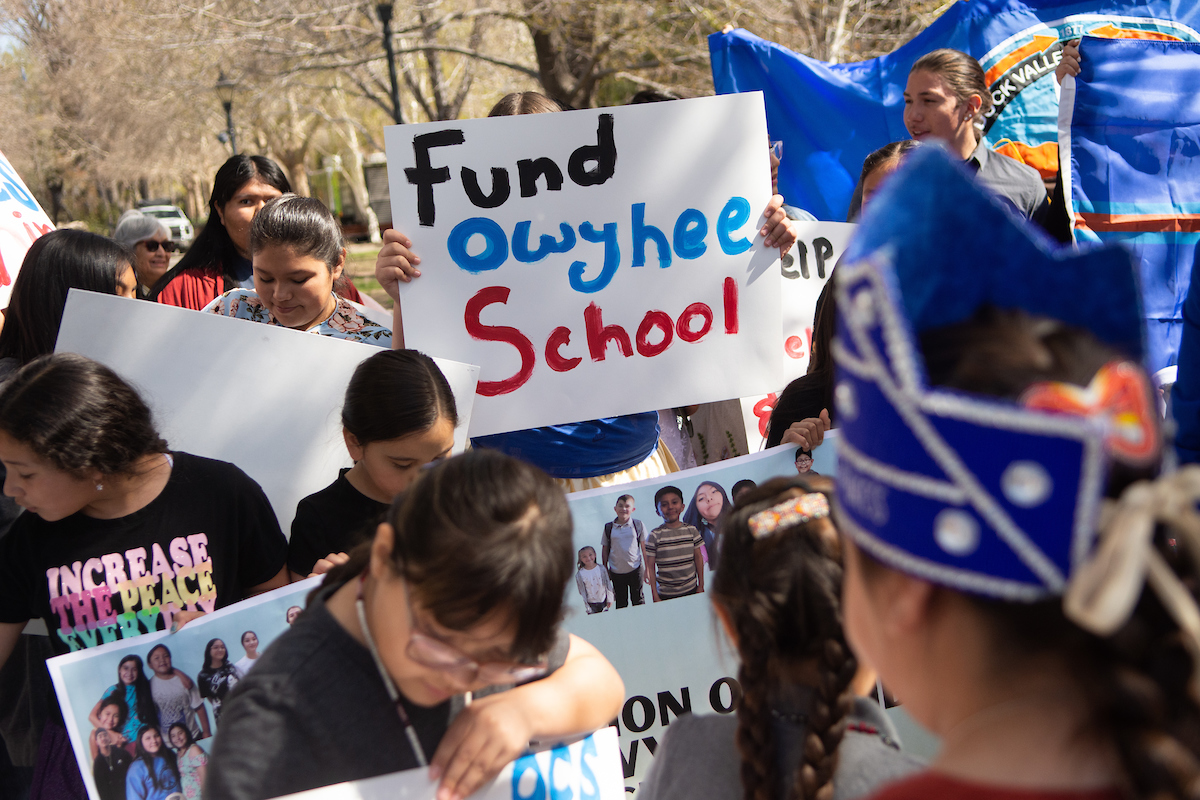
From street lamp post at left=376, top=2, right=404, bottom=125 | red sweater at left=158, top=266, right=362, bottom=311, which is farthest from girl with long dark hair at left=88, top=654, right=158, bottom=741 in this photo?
street lamp post at left=376, top=2, right=404, bottom=125

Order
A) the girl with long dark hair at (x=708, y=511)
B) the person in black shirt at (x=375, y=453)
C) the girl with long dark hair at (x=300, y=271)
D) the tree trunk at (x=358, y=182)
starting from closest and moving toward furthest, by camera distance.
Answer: the person in black shirt at (x=375, y=453)
the girl with long dark hair at (x=708, y=511)
the girl with long dark hair at (x=300, y=271)
the tree trunk at (x=358, y=182)

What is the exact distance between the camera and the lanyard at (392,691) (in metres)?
1.39

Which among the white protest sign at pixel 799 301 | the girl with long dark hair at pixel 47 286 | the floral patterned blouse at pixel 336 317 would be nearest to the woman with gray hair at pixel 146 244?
the girl with long dark hair at pixel 47 286

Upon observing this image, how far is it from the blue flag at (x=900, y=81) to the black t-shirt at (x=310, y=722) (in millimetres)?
4466

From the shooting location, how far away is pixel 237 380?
8.79 feet

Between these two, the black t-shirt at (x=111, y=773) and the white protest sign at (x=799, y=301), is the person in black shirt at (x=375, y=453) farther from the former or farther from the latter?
the white protest sign at (x=799, y=301)

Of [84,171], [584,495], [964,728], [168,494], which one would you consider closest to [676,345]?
[584,495]

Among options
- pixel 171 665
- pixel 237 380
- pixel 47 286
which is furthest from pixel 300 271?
pixel 171 665

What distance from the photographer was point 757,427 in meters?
3.55

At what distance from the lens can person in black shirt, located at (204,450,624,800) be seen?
1.32m

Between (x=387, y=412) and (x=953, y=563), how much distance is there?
1.69 meters

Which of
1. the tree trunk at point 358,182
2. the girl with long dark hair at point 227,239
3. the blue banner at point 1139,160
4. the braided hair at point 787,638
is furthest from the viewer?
the tree trunk at point 358,182

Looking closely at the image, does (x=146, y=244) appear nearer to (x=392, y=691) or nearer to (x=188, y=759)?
(x=188, y=759)

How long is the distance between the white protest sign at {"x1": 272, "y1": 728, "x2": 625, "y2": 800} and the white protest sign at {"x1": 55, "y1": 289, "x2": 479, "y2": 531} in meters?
1.32
